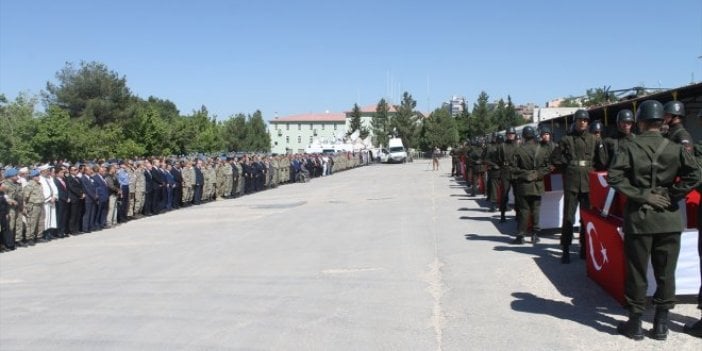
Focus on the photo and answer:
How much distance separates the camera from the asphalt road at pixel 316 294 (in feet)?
19.5

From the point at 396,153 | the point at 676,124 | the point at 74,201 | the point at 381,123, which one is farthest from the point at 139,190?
the point at 381,123

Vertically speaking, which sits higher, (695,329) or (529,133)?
(529,133)

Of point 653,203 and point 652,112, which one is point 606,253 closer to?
point 653,203

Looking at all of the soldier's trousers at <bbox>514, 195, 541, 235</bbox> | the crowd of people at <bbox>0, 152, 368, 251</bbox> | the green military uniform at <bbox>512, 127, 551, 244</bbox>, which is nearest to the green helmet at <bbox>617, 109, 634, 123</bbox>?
the green military uniform at <bbox>512, 127, 551, 244</bbox>

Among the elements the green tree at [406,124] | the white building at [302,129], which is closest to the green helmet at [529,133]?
the green tree at [406,124]

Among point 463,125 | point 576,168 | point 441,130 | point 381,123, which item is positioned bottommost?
point 576,168

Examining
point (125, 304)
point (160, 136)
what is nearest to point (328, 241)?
point (125, 304)

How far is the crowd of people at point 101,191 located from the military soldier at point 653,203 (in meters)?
12.9

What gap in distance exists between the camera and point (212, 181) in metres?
25.5

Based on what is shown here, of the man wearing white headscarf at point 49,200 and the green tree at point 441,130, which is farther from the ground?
the green tree at point 441,130

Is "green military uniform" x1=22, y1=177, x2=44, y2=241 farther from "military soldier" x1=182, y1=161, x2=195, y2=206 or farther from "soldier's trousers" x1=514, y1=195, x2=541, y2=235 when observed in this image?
"soldier's trousers" x1=514, y1=195, x2=541, y2=235

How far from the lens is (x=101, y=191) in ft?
57.0

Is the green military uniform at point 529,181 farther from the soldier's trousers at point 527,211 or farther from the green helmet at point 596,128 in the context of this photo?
the green helmet at point 596,128

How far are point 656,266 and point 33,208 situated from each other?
1373 centimetres
